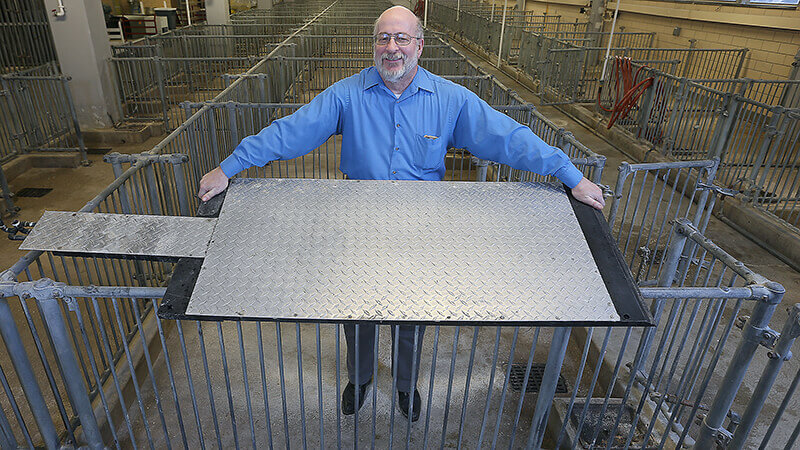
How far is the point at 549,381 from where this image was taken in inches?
105

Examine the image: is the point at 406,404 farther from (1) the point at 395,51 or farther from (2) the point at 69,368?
(1) the point at 395,51

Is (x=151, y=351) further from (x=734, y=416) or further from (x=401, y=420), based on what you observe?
(x=734, y=416)

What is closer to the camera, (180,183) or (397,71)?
(397,71)

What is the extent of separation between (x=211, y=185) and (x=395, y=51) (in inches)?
47.6

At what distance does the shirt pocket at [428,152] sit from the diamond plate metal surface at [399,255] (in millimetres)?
411

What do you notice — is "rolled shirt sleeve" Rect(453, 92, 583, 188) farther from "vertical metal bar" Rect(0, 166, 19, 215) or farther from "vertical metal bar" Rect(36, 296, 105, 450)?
"vertical metal bar" Rect(0, 166, 19, 215)

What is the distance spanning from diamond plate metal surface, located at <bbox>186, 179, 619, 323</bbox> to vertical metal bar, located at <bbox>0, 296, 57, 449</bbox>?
965 mm

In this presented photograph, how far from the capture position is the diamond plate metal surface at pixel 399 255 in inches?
73.6

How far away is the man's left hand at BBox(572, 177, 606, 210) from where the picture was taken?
2490 millimetres

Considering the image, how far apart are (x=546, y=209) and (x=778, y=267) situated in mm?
5157

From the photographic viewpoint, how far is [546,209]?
2443 mm

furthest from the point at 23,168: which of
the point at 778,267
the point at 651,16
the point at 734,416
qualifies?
the point at 651,16

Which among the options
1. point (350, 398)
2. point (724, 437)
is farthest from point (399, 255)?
point (724, 437)

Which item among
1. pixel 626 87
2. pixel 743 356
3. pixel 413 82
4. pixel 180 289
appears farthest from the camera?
pixel 626 87
